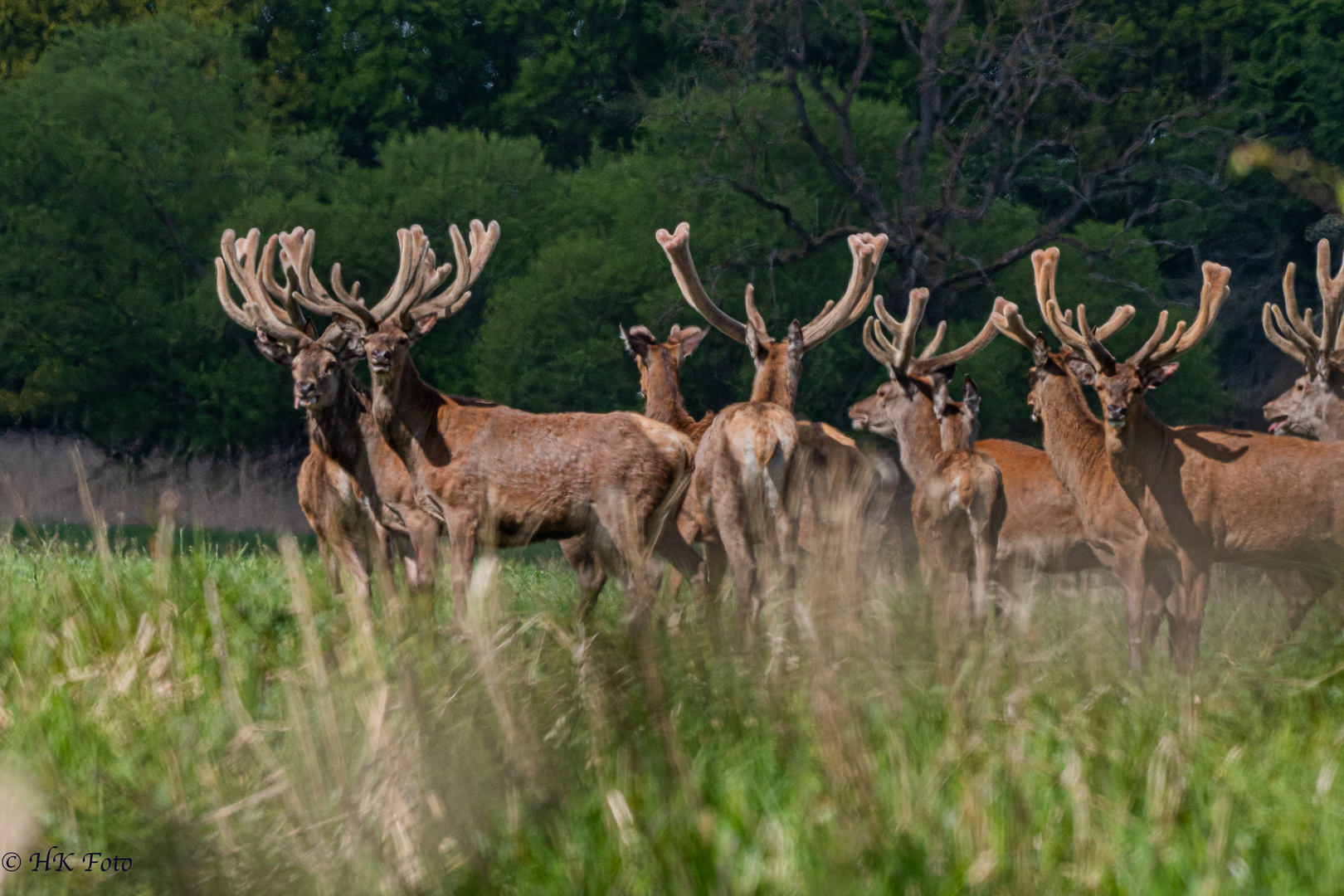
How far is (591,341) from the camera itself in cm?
1917

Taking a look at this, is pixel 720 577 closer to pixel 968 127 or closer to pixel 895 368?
pixel 895 368

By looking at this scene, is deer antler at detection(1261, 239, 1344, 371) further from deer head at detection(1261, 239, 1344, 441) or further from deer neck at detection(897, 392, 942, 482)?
deer neck at detection(897, 392, 942, 482)

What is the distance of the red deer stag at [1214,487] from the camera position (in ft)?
26.8

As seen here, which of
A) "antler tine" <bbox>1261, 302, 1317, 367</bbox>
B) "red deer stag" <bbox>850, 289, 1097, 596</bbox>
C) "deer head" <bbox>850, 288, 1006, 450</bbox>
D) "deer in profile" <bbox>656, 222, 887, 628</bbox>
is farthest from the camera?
"antler tine" <bbox>1261, 302, 1317, 367</bbox>

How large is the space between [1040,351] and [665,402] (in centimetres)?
236

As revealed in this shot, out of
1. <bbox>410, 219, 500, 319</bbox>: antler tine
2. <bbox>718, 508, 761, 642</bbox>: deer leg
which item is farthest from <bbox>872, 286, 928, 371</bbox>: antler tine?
<bbox>410, 219, 500, 319</bbox>: antler tine

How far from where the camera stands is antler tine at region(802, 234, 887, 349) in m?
9.17

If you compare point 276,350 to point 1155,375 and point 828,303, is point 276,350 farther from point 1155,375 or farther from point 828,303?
point 1155,375

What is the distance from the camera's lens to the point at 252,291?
906 cm

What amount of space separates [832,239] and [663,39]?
33.6 ft

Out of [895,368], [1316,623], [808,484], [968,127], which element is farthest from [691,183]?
[1316,623]

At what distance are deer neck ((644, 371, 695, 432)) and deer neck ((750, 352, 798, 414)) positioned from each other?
0.85 meters

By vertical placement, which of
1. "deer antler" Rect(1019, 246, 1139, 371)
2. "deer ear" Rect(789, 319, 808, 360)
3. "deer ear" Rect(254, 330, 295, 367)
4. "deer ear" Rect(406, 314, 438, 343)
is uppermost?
"deer antler" Rect(1019, 246, 1139, 371)

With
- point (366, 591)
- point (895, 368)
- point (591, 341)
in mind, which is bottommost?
point (591, 341)
